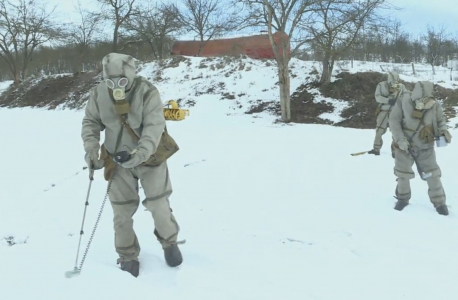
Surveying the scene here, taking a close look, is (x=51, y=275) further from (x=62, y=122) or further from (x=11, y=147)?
(x=62, y=122)

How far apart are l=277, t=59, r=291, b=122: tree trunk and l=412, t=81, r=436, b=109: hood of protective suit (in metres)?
11.1

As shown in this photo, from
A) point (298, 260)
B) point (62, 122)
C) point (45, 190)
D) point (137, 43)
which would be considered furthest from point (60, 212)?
point (137, 43)

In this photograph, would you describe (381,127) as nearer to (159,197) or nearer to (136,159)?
(159,197)

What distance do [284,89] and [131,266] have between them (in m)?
13.5

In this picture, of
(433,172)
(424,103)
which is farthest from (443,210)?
(424,103)

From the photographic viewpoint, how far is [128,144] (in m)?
3.30

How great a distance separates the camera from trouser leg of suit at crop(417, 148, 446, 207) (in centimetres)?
529

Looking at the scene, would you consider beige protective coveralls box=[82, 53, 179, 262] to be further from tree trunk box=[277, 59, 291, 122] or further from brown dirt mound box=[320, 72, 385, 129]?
tree trunk box=[277, 59, 291, 122]

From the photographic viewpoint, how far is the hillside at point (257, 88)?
16.5 meters

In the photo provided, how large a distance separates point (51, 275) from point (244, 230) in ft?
7.34

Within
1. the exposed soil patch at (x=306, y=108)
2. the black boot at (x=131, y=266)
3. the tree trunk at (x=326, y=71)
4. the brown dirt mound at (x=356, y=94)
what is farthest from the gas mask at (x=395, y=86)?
the tree trunk at (x=326, y=71)

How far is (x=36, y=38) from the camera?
29.8 m

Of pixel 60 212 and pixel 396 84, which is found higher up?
pixel 396 84

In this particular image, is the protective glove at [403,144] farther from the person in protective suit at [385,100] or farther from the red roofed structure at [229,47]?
the red roofed structure at [229,47]
